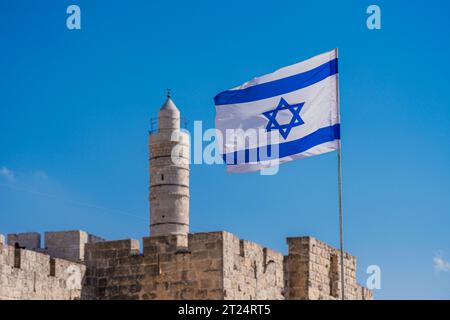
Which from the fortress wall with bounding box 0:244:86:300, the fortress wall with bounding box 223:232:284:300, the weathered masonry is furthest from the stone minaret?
the fortress wall with bounding box 0:244:86:300

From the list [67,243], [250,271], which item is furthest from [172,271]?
[67,243]

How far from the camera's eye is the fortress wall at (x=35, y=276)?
19797 mm

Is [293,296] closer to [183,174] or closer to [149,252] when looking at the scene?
[149,252]

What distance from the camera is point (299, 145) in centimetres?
1961

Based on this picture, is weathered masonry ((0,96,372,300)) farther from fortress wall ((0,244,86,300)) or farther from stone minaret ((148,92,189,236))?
stone minaret ((148,92,189,236))

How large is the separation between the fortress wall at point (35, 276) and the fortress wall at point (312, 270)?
179 inches

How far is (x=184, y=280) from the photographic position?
2186 centimetres

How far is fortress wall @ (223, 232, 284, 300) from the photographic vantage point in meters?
21.8

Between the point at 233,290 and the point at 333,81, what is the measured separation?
4.64 metres

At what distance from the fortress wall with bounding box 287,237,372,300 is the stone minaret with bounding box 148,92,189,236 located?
21.6 metres

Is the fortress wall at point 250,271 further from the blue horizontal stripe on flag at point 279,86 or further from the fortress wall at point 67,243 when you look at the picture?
the fortress wall at point 67,243

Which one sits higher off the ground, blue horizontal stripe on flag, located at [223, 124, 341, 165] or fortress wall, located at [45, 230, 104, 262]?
blue horizontal stripe on flag, located at [223, 124, 341, 165]

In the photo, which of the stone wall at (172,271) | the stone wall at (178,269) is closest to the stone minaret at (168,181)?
the stone wall at (172,271)
